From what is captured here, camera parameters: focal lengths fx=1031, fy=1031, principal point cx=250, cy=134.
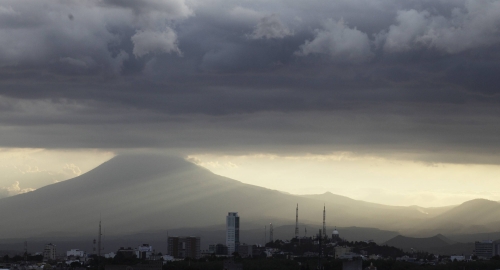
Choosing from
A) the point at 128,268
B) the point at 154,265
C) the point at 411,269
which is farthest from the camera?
the point at 411,269

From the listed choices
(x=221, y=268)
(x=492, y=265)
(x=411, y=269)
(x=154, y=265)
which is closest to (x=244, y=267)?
(x=221, y=268)

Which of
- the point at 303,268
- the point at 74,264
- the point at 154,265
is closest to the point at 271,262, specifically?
the point at 303,268

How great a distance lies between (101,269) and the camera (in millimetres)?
169250

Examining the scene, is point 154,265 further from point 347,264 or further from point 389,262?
point 389,262

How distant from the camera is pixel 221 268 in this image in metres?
165

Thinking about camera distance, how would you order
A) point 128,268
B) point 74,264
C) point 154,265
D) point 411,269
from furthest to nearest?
point 74,264 → point 411,269 → point 154,265 → point 128,268

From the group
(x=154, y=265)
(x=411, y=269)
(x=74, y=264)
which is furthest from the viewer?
(x=74, y=264)

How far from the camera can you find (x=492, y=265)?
181 m

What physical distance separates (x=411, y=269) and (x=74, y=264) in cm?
6218

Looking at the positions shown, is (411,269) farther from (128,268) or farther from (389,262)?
(128,268)

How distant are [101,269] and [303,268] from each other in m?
33.4

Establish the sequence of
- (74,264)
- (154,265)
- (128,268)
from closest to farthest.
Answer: (128,268)
(154,265)
(74,264)

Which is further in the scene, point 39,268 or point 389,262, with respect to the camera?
point 389,262

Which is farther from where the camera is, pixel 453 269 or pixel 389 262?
pixel 389 262
